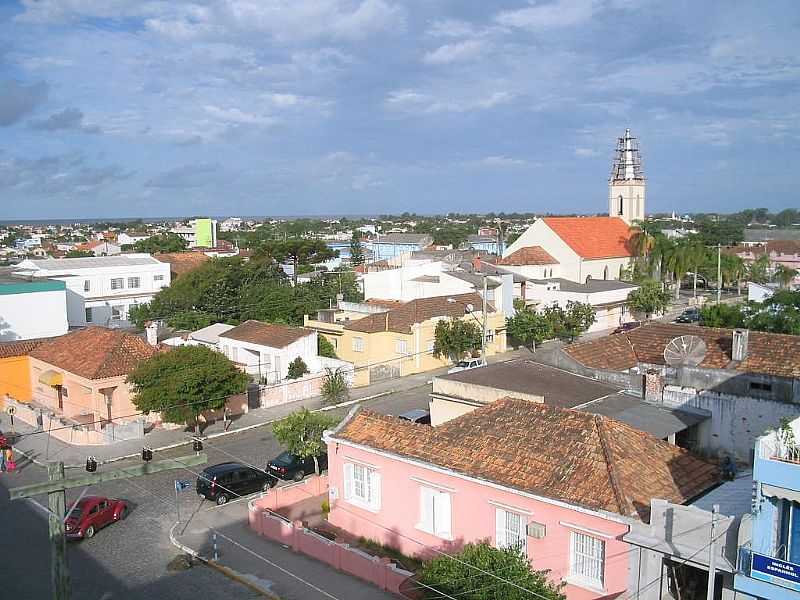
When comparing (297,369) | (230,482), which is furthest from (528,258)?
(230,482)

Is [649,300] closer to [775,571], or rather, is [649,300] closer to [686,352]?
[686,352]

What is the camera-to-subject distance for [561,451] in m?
15.8

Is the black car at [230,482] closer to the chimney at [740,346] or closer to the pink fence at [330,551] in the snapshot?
the pink fence at [330,551]

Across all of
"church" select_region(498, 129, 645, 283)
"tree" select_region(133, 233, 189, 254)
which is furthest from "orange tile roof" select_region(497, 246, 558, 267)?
"tree" select_region(133, 233, 189, 254)

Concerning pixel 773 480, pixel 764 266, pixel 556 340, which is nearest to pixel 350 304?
pixel 556 340

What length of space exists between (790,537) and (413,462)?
8.08 m

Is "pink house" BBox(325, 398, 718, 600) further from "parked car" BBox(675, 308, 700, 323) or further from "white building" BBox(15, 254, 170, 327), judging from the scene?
"parked car" BBox(675, 308, 700, 323)

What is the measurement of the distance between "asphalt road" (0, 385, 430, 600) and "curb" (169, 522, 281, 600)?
0.45 ft

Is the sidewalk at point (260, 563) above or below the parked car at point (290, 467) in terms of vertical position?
below

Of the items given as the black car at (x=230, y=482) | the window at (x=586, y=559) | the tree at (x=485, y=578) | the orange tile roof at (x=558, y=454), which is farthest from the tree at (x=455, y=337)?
the tree at (x=485, y=578)

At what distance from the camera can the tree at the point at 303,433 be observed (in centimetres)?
2234

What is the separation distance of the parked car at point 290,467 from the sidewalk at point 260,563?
8.04ft

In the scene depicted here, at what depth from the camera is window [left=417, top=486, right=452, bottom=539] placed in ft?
54.1

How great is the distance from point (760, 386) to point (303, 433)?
517 inches
